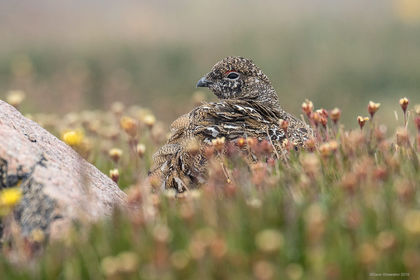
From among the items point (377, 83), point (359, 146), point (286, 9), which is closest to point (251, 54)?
point (377, 83)

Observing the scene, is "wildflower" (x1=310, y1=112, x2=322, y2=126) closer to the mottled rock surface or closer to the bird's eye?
the mottled rock surface

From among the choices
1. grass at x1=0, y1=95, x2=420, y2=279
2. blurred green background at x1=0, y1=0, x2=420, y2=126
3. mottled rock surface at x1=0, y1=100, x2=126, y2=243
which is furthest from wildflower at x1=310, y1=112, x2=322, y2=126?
blurred green background at x1=0, y1=0, x2=420, y2=126

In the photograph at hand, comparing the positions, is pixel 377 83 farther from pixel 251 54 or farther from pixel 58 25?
pixel 58 25

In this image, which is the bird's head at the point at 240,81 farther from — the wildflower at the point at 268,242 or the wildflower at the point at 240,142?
the wildflower at the point at 268,242

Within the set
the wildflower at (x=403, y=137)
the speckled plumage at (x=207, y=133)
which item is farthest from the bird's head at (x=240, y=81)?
the wildflower at (x=403, y=137)

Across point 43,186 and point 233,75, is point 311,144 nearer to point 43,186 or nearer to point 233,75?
point 43,186

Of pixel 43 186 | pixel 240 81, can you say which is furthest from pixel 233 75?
pixel 43 186
